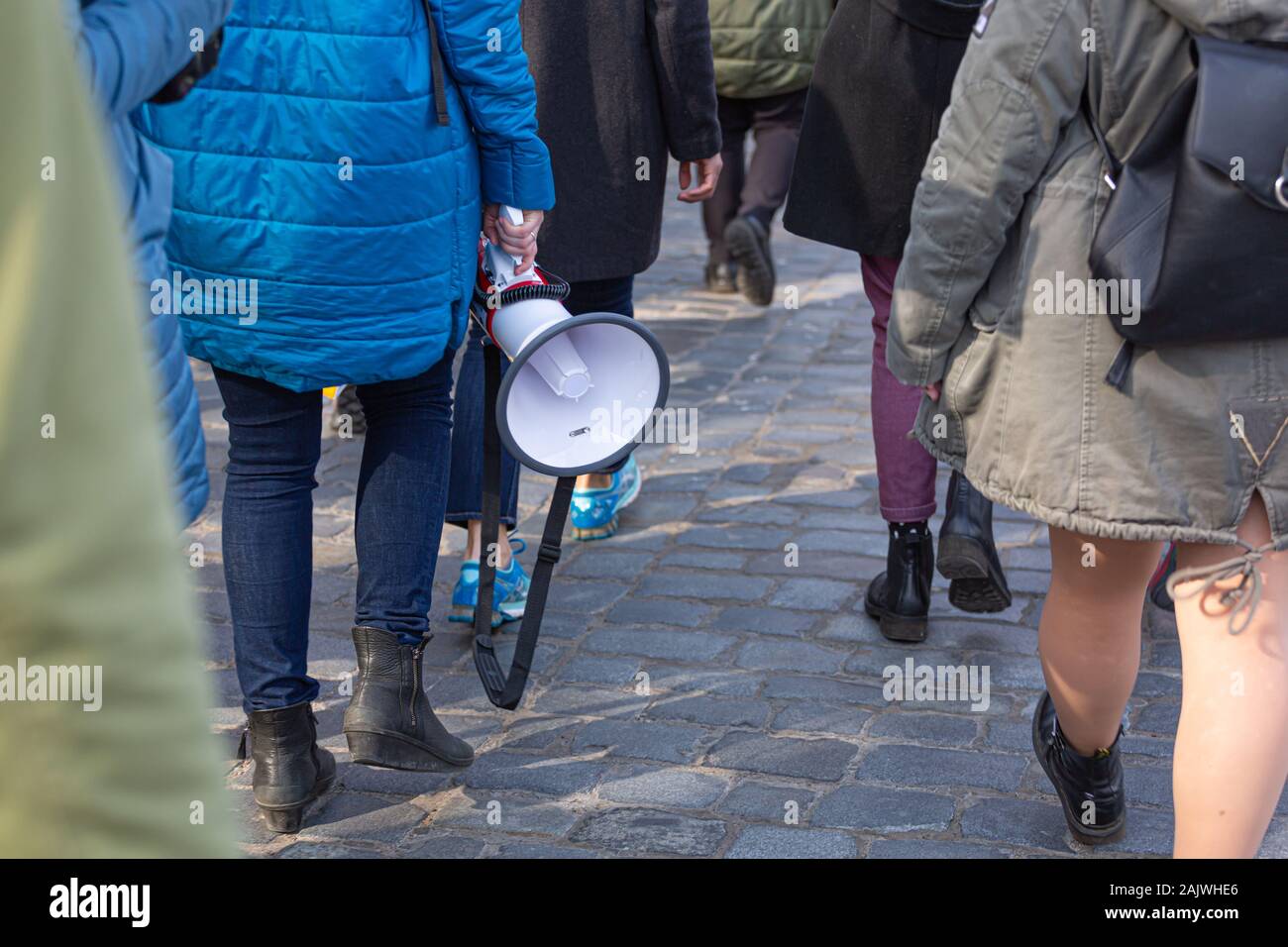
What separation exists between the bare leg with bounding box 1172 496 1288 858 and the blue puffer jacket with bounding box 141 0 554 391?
150cm

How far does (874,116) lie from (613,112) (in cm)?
69

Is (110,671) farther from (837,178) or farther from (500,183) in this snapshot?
(837,178)

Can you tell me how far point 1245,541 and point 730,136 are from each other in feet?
16.5

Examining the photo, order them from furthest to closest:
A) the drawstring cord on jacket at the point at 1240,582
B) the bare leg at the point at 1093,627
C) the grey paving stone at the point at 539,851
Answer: the grey paving stone at the point at 539,851, the bare leg at the point at 1093,627, the drawstring cord on jacket at the point at 1240,582

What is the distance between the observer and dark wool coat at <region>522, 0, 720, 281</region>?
4.03 m

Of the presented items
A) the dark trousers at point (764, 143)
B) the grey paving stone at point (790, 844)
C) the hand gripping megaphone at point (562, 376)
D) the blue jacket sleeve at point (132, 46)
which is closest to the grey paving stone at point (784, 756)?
the grey paving stone at point (790, 844)

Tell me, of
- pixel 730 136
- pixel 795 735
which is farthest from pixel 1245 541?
pixel 730 136

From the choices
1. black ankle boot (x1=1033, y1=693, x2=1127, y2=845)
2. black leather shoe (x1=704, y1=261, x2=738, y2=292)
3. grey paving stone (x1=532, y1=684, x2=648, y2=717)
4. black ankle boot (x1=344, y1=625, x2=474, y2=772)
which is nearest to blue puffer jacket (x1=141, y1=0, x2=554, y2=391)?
black ankle boot (x1=344, y1=625, x2=474, y2=772)

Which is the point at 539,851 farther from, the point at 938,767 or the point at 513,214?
the point at 513,214

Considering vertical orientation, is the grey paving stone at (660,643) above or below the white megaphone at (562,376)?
below

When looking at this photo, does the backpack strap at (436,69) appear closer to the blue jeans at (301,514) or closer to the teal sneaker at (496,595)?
the blue jeans at (301,514)

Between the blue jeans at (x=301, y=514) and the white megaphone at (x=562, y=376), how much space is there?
0.18 metres

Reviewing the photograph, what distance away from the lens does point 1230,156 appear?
2.23 m

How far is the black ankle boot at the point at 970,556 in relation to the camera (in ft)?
13.0
